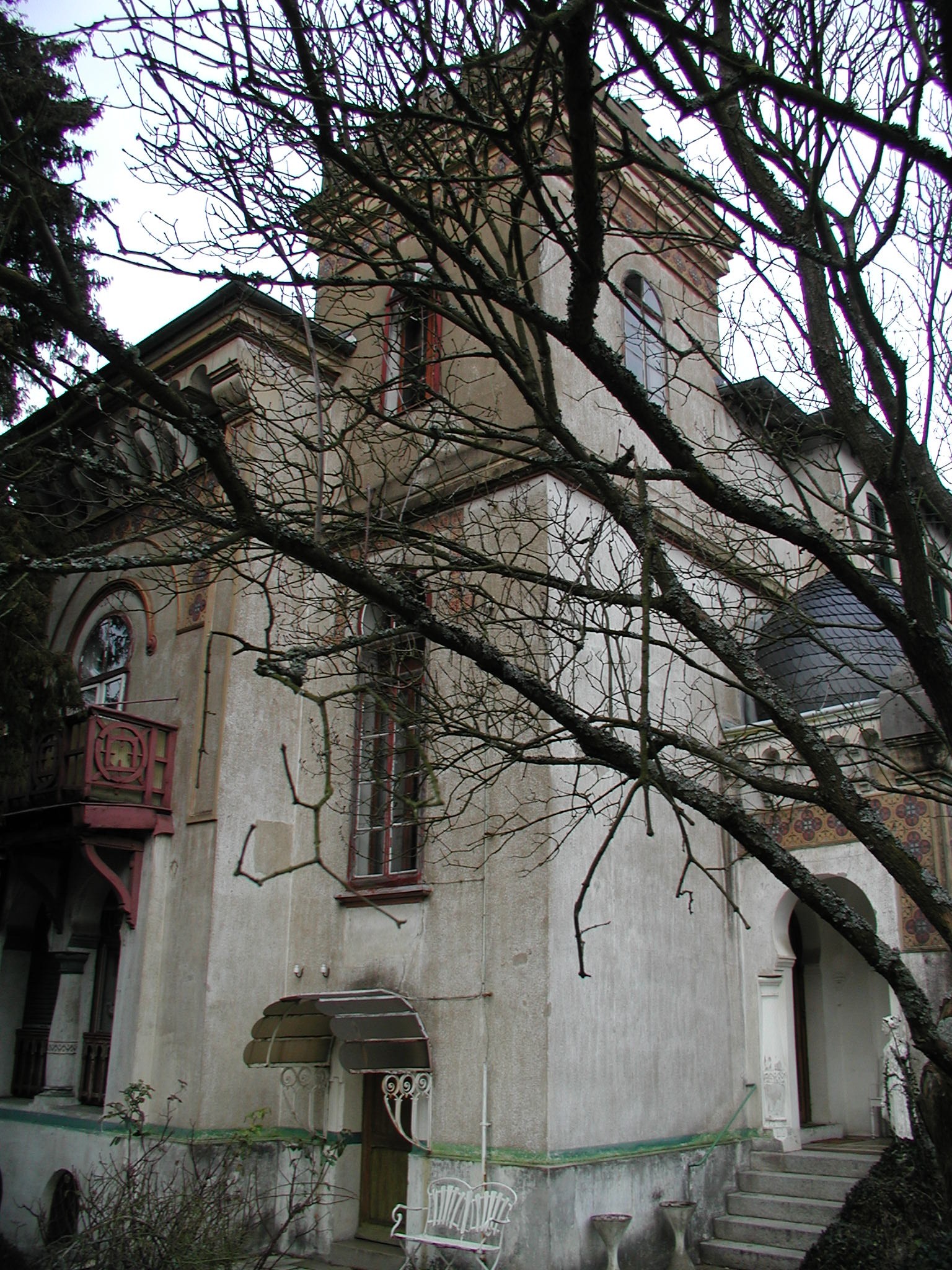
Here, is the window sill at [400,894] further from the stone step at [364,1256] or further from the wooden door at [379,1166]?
the stone step at [364,1256]

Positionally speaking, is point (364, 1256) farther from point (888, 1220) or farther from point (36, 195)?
point (36, 195)

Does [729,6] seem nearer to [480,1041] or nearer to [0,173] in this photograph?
[0,173]

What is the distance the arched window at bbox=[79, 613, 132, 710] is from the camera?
41.7 ft

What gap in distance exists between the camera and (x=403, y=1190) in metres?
9.95

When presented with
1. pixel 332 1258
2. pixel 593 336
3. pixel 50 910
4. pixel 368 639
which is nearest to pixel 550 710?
pixel 368 639

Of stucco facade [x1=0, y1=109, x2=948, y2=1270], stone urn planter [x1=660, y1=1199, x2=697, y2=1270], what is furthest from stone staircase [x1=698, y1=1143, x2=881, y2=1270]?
stone urn planter [x1=660, y1=1199, x2=697, y2=1270]

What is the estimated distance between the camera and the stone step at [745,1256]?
30.5ft

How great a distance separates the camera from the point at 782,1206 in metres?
10.1

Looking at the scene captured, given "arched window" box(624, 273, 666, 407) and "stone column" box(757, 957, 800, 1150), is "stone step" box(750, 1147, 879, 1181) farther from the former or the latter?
"arched window" box(624, 273, 666, 407)

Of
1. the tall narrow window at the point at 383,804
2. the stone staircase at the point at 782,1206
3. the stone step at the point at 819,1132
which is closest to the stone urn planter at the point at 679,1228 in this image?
the stone staircase at the point at 782,1206

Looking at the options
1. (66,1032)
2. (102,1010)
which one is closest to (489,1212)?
(102,1010)

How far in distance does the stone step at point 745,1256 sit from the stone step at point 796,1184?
733 millimetres

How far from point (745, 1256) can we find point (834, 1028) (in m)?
4.36

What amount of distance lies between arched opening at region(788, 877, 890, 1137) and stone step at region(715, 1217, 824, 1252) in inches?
109
